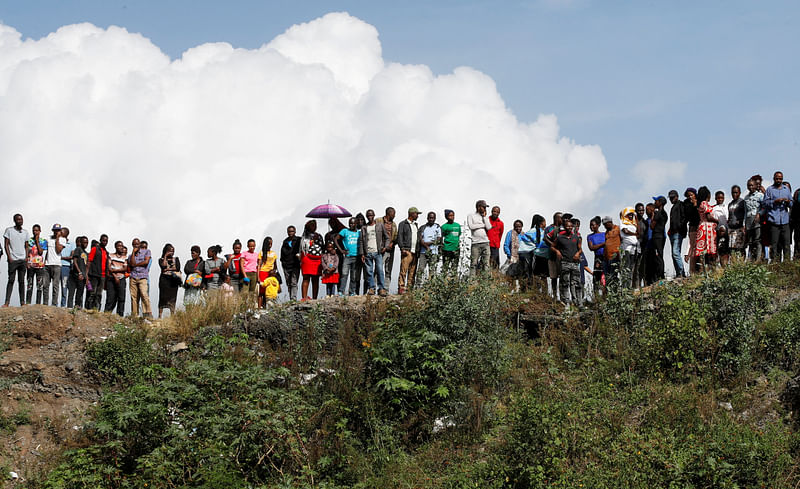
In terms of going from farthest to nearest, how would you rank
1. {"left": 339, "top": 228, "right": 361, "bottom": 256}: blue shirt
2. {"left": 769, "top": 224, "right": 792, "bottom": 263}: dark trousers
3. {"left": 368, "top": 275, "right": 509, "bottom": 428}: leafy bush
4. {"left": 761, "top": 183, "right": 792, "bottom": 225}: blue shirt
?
{"left": 339, "top": 228, "right": 361, "bottom": 256}: blue shirt
{"left": 769, "top": 224, "right": 792, "bottom": 263}: dark trousers
{"left": 761, "top": 183, "right": 792, "bottom": 225}: blue shirt
{"left": 368, "top": 275, "right": 509, "bottom": 428}: leafy bush

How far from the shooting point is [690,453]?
10617mm

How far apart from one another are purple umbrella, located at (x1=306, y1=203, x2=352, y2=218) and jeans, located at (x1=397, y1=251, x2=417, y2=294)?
1.96 meters

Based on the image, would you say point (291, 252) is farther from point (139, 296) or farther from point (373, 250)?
point (139, 296)

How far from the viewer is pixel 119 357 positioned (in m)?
14.4

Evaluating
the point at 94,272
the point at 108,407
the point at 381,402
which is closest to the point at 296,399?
the point at 381,402

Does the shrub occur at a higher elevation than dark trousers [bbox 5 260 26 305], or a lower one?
lower

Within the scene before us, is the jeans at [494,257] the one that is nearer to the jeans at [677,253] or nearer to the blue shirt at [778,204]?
the jeans at [677,253]

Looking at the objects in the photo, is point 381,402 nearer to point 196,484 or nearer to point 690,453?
point 196,484

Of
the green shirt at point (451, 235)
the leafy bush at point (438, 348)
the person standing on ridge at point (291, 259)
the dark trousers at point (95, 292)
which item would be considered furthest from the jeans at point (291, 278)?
the dark trousers at point (95, 292)

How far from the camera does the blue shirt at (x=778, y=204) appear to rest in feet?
49.4

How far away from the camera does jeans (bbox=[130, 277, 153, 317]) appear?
1680cm

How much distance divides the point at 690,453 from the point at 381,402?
15.4ft

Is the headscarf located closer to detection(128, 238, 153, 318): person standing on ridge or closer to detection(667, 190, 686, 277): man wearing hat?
detection(667, 190, 686, 277): man wearing hat

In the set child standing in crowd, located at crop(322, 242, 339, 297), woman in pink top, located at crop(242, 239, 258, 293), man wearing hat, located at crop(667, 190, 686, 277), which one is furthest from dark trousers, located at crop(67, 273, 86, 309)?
man wearing hat, located at crop(667, 190, 686, 277)
